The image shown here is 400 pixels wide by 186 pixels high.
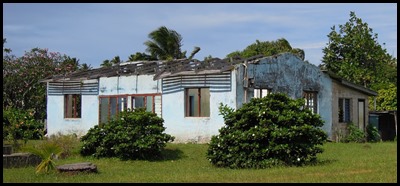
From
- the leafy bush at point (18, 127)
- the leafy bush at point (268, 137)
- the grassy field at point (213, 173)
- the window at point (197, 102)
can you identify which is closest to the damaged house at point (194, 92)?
the window at point (197, 102)

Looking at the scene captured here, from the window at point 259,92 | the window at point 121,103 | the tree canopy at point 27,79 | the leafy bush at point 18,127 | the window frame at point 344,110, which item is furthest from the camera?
the tree canopy at point 27,79

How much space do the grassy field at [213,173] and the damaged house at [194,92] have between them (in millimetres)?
3824

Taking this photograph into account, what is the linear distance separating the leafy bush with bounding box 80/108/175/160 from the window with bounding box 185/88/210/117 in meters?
3.48

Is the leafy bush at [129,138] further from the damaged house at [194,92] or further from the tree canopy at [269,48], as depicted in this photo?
the tree canopy at [269,48]

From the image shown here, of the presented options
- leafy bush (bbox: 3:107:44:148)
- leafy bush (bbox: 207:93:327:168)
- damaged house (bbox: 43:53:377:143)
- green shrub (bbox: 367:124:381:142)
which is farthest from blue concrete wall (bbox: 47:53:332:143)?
leafy bush (bbox: 207:93:327:168)

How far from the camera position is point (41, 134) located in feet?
83.1

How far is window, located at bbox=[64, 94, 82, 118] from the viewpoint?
26062mm

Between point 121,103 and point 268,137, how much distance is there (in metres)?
10.6

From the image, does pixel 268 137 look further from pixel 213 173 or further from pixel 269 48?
pixel 269 48

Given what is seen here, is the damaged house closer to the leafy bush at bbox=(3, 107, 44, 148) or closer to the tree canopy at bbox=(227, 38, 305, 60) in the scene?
the leafy bush at bbox=(3, 107, 44, 148)

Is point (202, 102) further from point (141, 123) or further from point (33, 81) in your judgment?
point (33, 81)

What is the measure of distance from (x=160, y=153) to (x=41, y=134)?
9044mm

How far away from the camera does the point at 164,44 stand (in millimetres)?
36906

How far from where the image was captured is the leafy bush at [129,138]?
17312 millimetres
